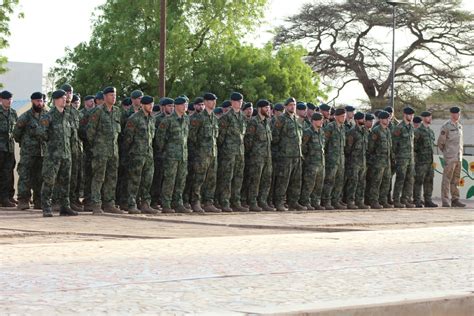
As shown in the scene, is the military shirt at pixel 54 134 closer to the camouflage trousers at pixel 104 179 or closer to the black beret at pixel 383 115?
the camouflage trousers at pixel 104 179

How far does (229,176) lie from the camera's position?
17922 millimetres

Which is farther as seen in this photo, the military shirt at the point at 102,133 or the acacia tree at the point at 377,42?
the acacia tree at the point at 377,42

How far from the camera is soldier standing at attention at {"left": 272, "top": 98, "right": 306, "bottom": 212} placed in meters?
18.9

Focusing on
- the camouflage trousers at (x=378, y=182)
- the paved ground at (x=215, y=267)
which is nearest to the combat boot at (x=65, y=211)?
the paved ground at (x=215, y=267)

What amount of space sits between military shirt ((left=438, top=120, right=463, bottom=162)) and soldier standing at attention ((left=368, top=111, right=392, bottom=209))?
1.41 meters

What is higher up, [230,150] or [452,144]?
[452,144]

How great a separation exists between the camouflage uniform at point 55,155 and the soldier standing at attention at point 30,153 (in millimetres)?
806

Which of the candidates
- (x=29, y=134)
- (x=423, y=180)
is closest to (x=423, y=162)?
(x=423, y=180)

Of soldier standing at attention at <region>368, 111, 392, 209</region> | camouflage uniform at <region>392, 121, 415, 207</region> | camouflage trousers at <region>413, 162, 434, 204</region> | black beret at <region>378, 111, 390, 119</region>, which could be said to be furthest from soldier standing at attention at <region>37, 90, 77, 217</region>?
camouflage trousers at <region>413, 162, 434, 204</region>

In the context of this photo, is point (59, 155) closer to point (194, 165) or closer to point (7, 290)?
point (194, 165)

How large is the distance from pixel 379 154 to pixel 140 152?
241 inches

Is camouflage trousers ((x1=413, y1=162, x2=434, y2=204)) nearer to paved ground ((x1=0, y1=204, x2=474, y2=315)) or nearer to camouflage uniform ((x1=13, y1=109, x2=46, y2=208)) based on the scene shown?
paved ground ((x1=0, y1=204, x2=474, y2=315))

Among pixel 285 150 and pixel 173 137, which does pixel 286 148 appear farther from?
pixel 173 137

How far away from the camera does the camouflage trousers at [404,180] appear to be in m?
21.4
